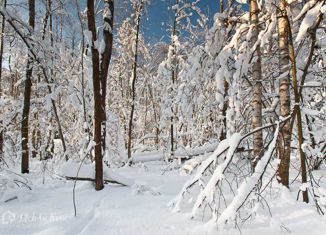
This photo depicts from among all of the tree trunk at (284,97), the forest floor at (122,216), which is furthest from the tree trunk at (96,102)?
the tree trunk at (284,97)

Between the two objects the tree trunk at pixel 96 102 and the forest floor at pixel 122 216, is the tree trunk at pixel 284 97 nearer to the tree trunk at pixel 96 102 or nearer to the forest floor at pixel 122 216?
the forest floor at pixel 122 216

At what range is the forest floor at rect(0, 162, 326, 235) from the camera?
3102 mm

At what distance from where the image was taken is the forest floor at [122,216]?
10.2ft

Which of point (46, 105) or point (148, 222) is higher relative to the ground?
point (46, 105)

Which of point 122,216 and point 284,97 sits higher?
point 284,97

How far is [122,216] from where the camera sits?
151 inches

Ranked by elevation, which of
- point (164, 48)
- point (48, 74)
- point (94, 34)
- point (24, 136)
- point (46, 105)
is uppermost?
point (164, 48)

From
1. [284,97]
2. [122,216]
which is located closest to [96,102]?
[122,216]

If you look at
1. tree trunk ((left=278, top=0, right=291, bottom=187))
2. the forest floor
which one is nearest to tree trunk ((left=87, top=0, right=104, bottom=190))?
the forest floor

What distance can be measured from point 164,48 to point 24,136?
8.52 m

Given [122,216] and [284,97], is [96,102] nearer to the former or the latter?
[122,216]

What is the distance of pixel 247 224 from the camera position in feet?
10.5

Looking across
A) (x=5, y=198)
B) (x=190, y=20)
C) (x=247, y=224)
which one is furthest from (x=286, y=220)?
(x=190, y=20)

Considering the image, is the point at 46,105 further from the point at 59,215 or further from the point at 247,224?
the point at 247,224
